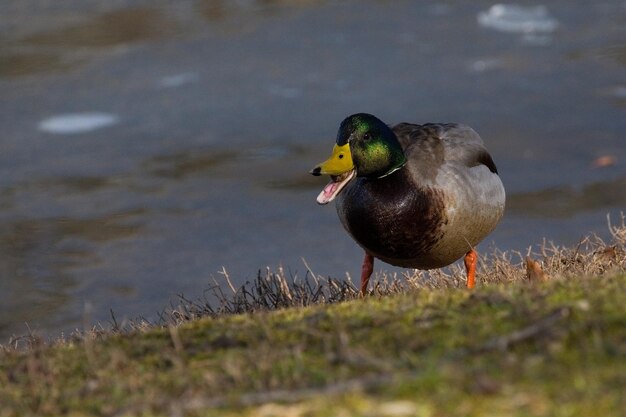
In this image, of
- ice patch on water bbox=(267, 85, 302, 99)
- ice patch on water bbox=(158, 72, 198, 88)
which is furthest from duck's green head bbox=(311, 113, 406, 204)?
ice patch on water bbox=(158, 72, 198, 88)

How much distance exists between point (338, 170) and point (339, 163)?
0.15 ft

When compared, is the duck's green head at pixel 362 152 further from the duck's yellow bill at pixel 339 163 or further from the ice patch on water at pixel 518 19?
the ice patch on water at pixel 518 19

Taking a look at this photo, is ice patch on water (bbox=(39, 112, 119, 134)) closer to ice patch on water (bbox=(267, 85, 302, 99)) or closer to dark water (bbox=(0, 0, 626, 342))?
dark water (bbox=(0, 0, 626, 342))

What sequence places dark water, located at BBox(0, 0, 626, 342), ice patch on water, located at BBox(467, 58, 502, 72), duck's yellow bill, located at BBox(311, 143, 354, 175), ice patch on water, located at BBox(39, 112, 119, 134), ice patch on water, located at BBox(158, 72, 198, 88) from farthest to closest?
1. ice patch on water, located at BBox(158, 72, 198, 88)
2. ice patch on water, located at BBox(467, 58, 502, 72)
3. ice patch on water, located at BBox(39, 112, 119, 134)
4. dark water, located at BBox(0, 0, 626, 342)
5. duck's yellow bill, located at BBox(311, 143, 354, 175)

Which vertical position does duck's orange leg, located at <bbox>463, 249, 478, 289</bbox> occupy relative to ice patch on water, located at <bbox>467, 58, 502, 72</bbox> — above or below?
above

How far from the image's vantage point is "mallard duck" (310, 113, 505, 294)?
5.28 m

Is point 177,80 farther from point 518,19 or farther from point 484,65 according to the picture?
point 518,19

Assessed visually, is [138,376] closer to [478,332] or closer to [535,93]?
[478,332]

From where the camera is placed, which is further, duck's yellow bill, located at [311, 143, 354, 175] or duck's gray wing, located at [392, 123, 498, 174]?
duck's gray wing, located at [392, 123, 498, 174]

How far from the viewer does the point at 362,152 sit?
5.29 m

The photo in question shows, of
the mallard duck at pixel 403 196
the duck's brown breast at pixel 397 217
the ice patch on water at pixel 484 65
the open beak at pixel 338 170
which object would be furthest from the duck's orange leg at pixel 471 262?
the ice patch on water at pixel 484 65

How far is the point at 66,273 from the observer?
25.6 feet

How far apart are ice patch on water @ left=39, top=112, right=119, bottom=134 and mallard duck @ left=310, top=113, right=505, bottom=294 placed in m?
5.32

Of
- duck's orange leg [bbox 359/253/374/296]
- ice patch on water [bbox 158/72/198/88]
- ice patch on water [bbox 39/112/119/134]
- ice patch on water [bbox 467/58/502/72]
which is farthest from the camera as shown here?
ice patch on water [bbox 158/72/198/88]
